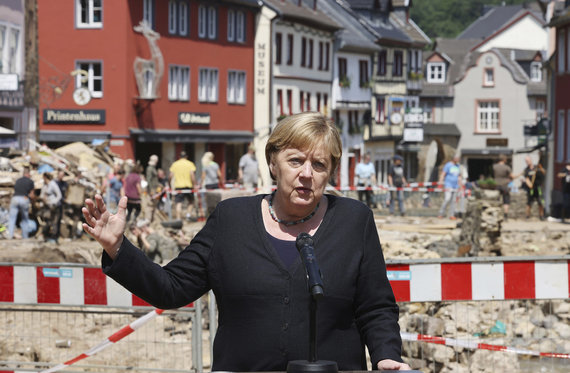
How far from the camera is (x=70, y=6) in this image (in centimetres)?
4325

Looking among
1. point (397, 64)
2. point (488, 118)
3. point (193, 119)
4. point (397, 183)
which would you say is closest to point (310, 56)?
point (193, 119)

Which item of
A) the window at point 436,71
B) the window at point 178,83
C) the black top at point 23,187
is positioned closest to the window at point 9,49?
the black top at point 23,187

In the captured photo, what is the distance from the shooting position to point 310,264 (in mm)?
4055

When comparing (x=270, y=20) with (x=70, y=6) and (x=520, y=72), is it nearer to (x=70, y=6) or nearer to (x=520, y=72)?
(x=70, y=6)

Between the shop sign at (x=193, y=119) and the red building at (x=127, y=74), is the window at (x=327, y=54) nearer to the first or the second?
the red building at (x=127, y=74)

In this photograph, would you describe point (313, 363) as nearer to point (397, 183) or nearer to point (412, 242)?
point (412, 242)

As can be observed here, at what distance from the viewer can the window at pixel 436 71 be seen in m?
87.5

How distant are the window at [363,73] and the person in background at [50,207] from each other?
155 ft

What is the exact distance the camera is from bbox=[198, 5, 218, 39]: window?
1919 inches

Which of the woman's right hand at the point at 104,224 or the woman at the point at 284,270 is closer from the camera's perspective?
the woman's right hand at the point at 104,224

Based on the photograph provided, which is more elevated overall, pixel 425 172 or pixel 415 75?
pixel 415 75

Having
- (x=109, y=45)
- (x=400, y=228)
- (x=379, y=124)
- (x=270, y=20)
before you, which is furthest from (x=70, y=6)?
(x=379, y=124)

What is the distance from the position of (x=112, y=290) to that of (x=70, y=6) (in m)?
36.0

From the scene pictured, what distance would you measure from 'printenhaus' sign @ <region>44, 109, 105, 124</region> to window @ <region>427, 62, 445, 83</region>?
1867 inches
